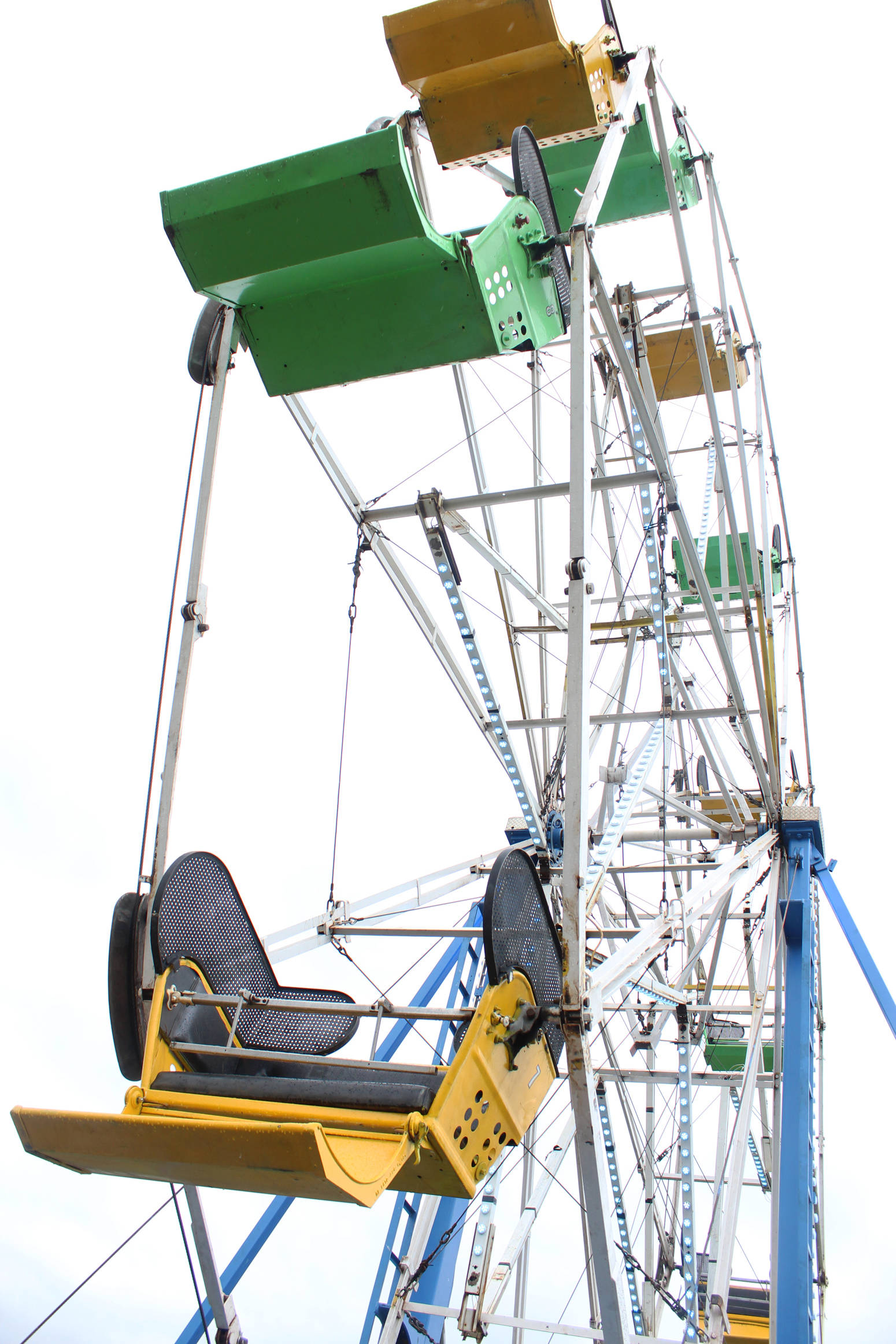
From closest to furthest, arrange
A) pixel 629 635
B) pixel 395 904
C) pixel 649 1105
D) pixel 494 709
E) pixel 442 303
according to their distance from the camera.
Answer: pixel 442 303 → pixel 494 709 → pixel 395 904 → pixel 629 635 → pixel 649 1105

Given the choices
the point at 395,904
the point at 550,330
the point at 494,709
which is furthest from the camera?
the point at 395,904

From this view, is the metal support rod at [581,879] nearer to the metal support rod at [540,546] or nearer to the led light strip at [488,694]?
the led light strip at [488,694]

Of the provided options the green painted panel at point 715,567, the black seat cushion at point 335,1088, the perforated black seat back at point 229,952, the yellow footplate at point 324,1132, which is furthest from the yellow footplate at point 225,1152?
the green painted panel at point 715,567

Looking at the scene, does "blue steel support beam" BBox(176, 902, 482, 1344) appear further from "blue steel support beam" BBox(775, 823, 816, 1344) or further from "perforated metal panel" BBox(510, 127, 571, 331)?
"perforated metal panel" BBox(510, 127, 571, 331)

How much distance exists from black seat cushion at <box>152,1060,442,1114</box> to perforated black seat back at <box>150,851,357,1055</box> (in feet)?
1.60

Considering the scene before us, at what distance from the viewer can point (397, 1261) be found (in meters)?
9.58

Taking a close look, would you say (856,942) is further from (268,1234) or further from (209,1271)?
(209,1271)

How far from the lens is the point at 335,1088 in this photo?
4395mm

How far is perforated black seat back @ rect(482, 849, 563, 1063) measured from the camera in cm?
441

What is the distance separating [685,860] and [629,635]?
13.6 feet

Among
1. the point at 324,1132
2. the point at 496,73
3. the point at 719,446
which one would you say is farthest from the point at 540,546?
the point at 324,1132

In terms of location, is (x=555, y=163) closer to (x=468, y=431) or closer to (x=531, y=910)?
(x=468, y=431)

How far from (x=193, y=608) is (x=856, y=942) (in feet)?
25.8

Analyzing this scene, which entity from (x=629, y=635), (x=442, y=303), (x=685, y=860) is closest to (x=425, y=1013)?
(x=442, y=303)
